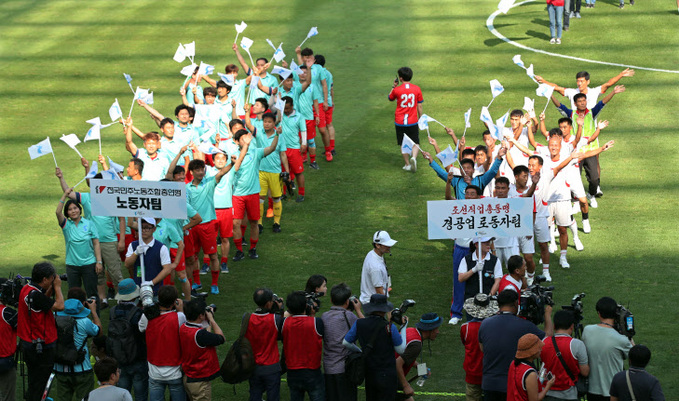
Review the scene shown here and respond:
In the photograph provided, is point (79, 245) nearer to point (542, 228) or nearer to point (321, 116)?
point (542, 228)

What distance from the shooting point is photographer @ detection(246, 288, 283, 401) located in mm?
8812

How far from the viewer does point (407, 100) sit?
1712cm

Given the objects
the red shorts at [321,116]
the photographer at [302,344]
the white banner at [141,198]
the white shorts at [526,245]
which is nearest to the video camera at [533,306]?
the photographer at [302,344]

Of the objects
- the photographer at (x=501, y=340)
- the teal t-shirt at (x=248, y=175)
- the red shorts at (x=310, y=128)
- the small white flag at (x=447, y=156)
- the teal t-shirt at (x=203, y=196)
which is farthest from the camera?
the red shorts at (x=310, y=128)

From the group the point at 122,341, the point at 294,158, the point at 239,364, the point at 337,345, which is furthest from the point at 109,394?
the point at 294,158

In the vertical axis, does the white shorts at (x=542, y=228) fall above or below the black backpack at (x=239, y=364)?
above

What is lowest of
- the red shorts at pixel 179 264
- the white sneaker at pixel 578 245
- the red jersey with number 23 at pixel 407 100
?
the white sneaker at pixel 578 245

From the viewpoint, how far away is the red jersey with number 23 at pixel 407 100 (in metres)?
17.1

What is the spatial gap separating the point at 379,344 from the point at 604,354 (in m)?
2.19

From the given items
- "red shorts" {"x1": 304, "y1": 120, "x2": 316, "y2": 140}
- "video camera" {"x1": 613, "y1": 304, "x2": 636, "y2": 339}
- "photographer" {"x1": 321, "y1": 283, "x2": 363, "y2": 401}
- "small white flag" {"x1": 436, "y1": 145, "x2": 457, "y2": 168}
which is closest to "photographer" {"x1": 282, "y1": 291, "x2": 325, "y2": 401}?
"photographer" {"x1": 321, "y1": 283, "x2": 363, "y2": 401}

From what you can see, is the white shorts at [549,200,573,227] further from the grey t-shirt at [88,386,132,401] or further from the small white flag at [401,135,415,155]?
the grey t-shirt at [88,386,132,401]

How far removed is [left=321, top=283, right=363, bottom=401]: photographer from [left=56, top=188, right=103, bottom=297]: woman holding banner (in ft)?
15.0

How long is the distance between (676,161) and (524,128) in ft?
15.0

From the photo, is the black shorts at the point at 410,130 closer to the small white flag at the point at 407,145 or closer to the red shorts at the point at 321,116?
the red shorts at the point at 321,116
